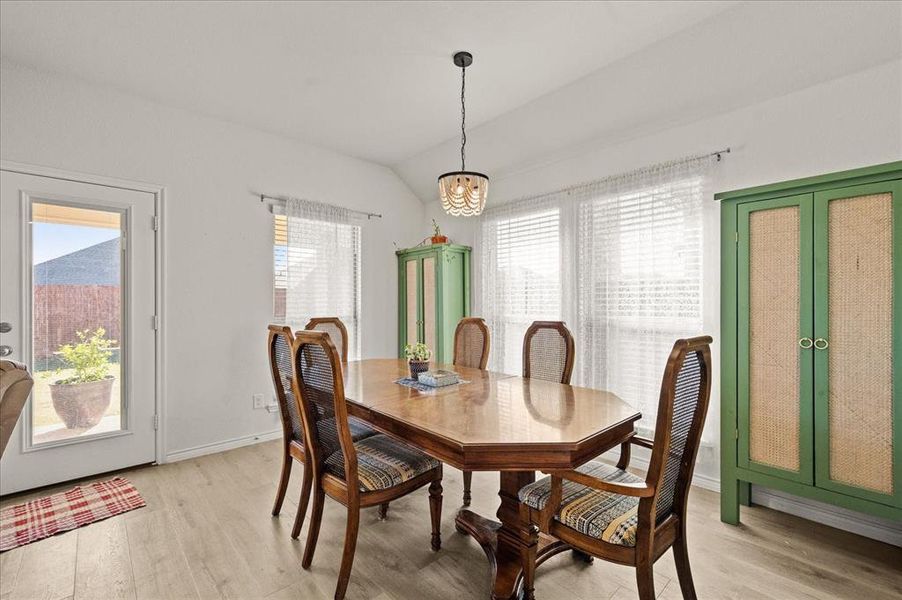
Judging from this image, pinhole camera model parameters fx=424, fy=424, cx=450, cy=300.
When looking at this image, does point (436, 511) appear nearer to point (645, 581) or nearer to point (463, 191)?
point (645, 581)

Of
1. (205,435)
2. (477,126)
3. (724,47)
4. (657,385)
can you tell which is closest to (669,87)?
(724,47)

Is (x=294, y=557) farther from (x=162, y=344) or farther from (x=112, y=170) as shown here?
(x=112, y=170)

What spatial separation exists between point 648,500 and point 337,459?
123 centimetres

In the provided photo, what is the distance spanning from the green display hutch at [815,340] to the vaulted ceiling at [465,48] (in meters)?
0.79

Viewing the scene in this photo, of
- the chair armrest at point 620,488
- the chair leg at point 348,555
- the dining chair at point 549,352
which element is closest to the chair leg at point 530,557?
the chair armrest at point 620,488

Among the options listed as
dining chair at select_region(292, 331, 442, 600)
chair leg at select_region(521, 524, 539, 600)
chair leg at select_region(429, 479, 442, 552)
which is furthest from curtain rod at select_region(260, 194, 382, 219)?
chair leg at select_region(521, 524, 539, 600)

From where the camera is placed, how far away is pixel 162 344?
10.6 feet

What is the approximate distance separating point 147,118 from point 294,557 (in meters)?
3.21

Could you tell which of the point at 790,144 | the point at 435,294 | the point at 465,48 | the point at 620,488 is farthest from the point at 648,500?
the point at 435,294

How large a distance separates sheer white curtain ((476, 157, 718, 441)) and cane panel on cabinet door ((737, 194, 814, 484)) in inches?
19.9

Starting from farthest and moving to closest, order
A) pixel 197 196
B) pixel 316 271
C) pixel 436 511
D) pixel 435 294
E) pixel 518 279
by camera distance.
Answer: pixel 435 294, pixel 316 271, pixel 518 279, pixel 197 196, pixel 436 511

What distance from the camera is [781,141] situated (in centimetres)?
250

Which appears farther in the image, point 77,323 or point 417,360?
point 77,323

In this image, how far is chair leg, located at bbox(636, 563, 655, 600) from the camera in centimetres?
130
